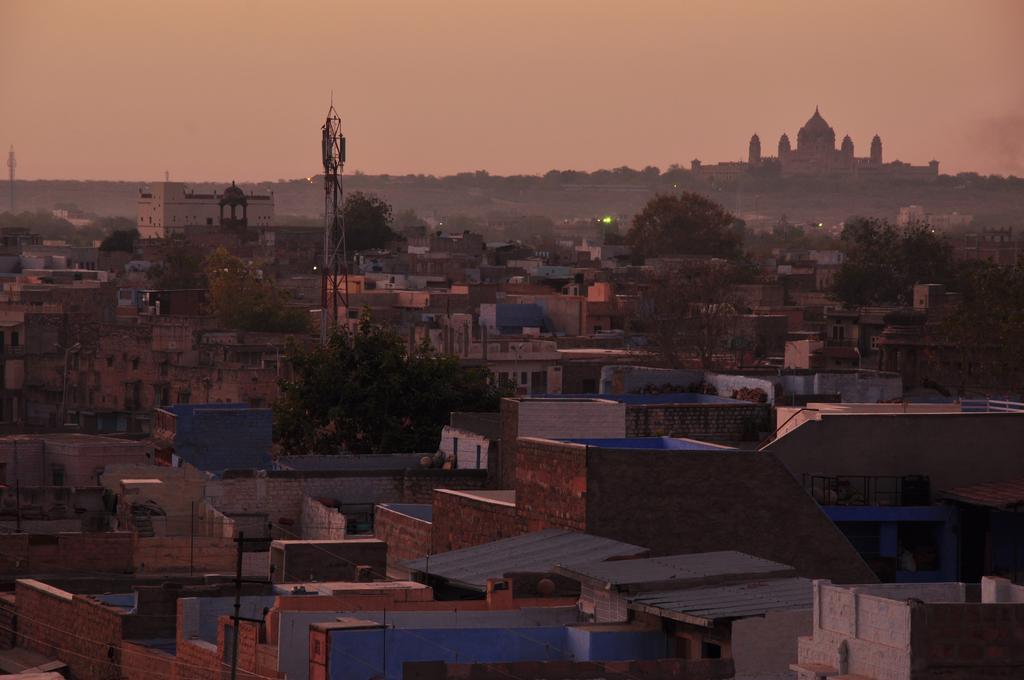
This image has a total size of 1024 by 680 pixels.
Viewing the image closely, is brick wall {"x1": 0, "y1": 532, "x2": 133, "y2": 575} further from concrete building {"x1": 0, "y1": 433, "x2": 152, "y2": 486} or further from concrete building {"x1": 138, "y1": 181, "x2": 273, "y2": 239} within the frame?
concrete building {"x1": 138, "y1": 181, "x2": 273, "y2": 239}

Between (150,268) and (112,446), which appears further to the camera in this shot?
(150,268)

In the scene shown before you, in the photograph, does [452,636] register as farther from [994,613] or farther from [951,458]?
[951,458]

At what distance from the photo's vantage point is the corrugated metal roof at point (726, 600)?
537 inches

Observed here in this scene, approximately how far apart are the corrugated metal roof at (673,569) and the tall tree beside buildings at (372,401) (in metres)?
14.5

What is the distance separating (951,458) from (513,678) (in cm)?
778

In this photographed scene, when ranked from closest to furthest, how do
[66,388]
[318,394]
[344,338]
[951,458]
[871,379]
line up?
[951,458] → [871,379] → [318,394] → [344,338] → [66,388]

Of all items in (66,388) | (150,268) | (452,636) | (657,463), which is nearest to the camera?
(452,636)

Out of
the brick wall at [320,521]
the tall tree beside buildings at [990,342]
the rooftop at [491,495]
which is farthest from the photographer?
the tall tree beside buildings at [990,342]

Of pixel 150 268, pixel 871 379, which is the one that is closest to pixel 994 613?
pixel 871 379

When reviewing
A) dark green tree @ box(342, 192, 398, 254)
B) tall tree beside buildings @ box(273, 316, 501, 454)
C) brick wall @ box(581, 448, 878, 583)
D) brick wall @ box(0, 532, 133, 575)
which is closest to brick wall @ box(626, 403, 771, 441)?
brick wall @ box(581, 448, 878, 583)

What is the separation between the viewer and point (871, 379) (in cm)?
2794

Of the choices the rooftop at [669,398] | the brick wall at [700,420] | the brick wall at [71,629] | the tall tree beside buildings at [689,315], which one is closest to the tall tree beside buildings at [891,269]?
the tall tree beside buildings at [689,315]

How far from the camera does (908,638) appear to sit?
11.8 meters

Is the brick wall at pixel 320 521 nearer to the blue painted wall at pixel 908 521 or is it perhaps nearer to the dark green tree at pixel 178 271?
the blue painted wall at pixel 908 521
